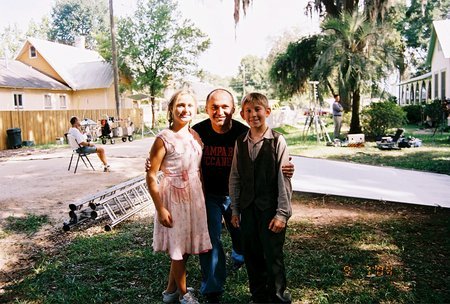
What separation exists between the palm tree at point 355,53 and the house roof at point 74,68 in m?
18.0

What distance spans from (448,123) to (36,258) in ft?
58.4

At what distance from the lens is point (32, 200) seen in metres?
6.69

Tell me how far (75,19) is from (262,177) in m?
69.5

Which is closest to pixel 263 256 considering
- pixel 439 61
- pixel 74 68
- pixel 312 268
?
pixel 312 268

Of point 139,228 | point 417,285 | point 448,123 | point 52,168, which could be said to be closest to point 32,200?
point 139,228

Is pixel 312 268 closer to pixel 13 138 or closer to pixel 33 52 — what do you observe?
pixel 13 138

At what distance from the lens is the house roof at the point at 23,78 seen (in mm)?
22938

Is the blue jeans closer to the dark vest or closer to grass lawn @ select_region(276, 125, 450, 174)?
the dark vest

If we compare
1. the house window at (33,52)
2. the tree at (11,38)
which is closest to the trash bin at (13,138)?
the house window at (33,52)

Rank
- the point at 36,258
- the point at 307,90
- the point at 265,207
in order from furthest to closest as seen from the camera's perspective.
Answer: the point at 307,90
the point at 36,258
the point at 265,207

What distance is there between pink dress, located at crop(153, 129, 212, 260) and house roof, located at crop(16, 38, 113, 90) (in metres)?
26.4

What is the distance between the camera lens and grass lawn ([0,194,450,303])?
300cm

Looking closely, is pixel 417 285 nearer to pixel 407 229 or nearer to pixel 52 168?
pixel 407 229

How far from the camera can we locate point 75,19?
63.9 metres
